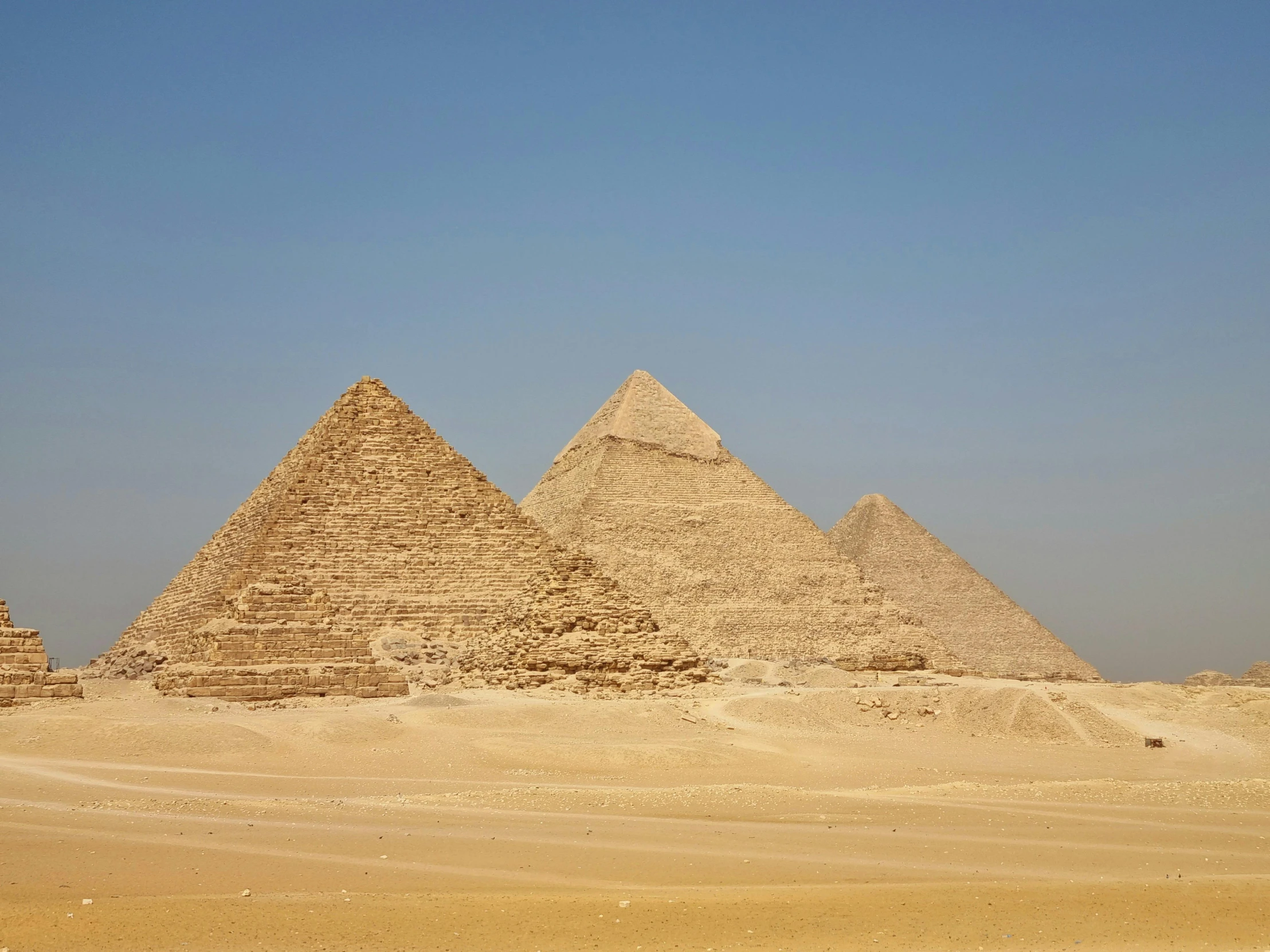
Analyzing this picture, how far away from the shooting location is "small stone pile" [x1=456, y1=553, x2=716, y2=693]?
24.1 metres

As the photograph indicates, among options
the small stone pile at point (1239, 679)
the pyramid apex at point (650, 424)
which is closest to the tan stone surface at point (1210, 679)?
the small stone pile at point (1239, 679)

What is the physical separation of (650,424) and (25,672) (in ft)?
100

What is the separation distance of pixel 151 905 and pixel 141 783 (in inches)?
224

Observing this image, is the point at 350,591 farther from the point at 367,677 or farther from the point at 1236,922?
the point at 1236,922

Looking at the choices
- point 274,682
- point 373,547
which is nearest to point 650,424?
point 373,547

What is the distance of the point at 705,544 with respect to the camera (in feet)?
148

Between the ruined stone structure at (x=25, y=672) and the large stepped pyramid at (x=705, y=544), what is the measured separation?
20.8 m

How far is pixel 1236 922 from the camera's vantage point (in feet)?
27.4

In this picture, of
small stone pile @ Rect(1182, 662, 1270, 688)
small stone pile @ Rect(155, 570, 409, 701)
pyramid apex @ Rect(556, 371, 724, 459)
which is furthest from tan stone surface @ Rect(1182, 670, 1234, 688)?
small stone pile @ Rect(155, 570, 409, 701)

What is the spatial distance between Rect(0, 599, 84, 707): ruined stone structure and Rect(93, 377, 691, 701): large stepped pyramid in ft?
9.02

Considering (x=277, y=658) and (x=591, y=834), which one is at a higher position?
(x=277, y=658)

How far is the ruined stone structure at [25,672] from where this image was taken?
63.4 feet

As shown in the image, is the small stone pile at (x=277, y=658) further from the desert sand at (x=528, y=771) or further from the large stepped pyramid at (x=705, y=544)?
the large stepped pyramid at (x=705, y=544)

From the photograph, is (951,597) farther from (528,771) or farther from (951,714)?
(528,771)
